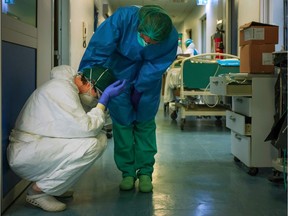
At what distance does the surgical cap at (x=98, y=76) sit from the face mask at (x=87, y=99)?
0.18 ft

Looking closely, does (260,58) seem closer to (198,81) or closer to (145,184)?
(145,184)

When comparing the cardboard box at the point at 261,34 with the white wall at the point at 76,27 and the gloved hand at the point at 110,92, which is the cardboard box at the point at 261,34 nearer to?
the gloved hand at the point at 110,92

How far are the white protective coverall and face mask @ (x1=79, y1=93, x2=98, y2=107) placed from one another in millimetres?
106

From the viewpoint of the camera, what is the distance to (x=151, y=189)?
2152 millimetres

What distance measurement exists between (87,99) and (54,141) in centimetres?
31

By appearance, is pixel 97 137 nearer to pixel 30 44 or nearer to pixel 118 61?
pixel 118 61

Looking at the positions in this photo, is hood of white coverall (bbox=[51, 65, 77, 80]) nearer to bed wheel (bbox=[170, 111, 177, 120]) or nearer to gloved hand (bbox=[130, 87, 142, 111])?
gloved hand (bbox=[130, 87, 142, 111])

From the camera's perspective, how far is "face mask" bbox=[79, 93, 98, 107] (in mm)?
1918

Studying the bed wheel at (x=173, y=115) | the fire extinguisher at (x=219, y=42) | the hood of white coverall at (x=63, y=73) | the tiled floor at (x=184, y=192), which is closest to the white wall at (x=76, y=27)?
the bed wheel at (x=173, y=115)

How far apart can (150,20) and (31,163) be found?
2.96 ft

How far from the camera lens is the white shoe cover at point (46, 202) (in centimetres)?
181

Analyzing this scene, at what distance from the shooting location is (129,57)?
2090 mm

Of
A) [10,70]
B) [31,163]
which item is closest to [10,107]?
[10,70]

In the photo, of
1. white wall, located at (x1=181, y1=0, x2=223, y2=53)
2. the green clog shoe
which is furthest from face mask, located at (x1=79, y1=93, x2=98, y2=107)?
white wall, located at (x1=181, y1=0, x2=223, y2=53)
